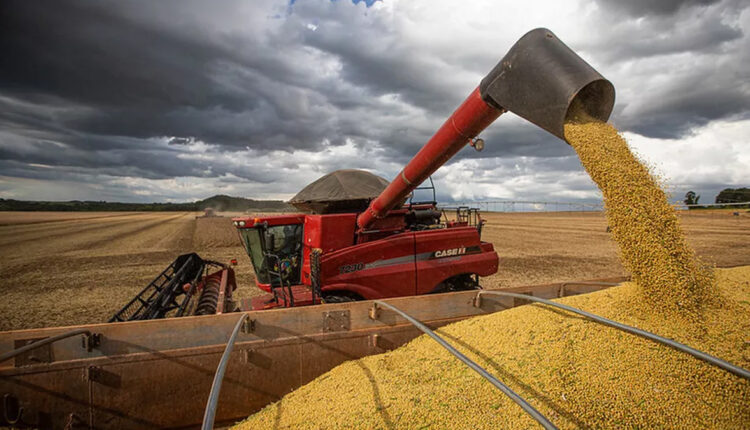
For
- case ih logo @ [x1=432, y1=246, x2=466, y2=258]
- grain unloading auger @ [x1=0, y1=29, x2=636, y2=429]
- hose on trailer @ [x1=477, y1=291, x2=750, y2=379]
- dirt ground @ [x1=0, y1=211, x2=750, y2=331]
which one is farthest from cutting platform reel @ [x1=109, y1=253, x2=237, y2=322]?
hose on trailer @ [x1=477, y1=291, x2=750, y2=379]

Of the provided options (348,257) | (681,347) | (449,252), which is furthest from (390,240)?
(681,347)

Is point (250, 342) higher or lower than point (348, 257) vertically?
lower

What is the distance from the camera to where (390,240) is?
17.5ft

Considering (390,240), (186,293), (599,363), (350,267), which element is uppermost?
(390,240)

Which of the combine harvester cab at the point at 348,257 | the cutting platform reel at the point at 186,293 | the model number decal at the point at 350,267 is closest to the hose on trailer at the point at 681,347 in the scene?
the combine harvester cab at the point at 348,257

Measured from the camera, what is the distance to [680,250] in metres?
2.78

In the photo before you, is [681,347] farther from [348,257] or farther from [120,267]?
[120,267]

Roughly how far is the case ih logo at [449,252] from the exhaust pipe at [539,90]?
88.3 inches

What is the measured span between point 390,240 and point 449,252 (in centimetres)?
107

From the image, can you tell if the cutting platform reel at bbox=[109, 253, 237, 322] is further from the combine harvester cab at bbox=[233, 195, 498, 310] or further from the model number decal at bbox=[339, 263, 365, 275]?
the model number decal at bbox=[339, 263, 365, 275]

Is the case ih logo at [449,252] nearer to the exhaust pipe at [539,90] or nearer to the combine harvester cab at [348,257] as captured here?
the combine harvester cab at [348,257]

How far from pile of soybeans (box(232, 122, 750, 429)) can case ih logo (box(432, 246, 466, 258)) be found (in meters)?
2.18

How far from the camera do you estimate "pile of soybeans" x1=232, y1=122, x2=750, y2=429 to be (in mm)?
2264

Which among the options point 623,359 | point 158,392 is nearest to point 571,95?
point 623,359
